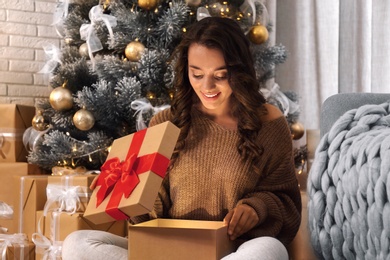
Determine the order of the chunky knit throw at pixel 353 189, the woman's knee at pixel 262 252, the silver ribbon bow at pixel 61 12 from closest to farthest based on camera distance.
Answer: the chunky knit throw at pixel 353 189, the woman's knee at pixel 262 252, the silver ribbon bow at pixel 61 12

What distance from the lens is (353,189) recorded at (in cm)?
42

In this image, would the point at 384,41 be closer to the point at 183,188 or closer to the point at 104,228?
the point at 104,228

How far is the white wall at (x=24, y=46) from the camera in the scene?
2.78m

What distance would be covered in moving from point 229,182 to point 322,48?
1996 mm

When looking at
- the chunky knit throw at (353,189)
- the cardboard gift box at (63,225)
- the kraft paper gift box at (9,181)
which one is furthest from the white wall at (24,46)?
the chunky knit throw at (353,189)

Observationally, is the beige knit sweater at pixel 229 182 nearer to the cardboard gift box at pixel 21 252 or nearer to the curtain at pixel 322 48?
the cardboard gift box at pixel 21 252

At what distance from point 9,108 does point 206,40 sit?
4.46 feet

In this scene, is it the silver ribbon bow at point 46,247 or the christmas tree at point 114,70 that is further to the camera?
the christmas tree at point 114,70

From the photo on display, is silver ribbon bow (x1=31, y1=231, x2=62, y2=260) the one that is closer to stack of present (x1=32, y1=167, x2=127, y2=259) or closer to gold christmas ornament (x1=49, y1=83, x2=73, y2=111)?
stack of present (x1=32, y1=167, x2=127, y2=259)

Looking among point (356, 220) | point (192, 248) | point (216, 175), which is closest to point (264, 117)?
point (216, 175)

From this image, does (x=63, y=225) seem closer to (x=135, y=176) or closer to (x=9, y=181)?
(x=9, y=181)

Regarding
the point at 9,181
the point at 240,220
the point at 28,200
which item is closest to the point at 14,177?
the point at 9,181

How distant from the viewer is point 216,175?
1.32m

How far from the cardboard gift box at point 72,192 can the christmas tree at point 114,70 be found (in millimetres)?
229
